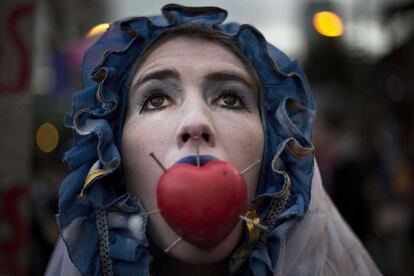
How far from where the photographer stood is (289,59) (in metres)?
2.29

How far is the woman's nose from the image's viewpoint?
1841 mm

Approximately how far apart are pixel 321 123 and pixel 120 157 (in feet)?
9.59

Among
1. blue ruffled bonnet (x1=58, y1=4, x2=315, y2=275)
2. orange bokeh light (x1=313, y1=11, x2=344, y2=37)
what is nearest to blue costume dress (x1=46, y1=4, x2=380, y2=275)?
blue ruffled bonnet (x1=58, y1=4, x2=315, y2=275)

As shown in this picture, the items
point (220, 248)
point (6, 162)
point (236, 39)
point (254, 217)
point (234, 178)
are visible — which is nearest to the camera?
point (234, 178)

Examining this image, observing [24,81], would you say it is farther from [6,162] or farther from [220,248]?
[220,248]

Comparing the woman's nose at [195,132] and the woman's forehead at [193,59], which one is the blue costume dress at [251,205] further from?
the woman's nose at [195,132]

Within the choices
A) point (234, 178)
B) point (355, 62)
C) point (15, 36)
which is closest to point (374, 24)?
point (355, 62)

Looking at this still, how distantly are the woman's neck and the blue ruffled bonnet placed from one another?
0.07m

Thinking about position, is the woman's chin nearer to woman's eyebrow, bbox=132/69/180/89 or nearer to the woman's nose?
the woman's nose

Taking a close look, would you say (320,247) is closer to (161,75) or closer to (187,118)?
(187,118)

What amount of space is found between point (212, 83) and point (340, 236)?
2.34 ft

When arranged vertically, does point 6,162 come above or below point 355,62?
above

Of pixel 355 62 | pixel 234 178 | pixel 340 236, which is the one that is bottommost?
pixel 355 62

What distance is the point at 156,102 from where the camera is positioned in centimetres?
204
